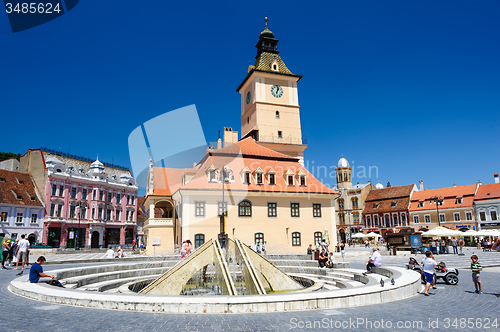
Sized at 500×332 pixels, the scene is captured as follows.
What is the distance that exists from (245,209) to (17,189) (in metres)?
36.1

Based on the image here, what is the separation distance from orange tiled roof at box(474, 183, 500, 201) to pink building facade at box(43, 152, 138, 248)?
6105 cm

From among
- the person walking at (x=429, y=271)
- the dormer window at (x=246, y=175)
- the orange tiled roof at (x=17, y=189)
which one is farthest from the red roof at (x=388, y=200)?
the orange tiled roof at (x=17, y=189)

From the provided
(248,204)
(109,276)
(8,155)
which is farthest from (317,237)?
(8,155)

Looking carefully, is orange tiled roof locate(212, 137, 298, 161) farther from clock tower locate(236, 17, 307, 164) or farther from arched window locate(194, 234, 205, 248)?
arched window locate(194, 234, 205, 248)

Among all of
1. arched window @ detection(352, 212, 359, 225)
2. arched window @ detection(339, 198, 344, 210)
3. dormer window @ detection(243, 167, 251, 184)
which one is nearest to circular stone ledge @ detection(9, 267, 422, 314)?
dormer window @ detection(243, 167, 251, 184)

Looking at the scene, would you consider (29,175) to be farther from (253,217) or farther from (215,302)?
(215,302)

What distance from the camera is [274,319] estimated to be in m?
7.98

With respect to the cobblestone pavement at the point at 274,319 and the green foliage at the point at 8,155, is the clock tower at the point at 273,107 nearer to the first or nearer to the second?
the cobblestone pavement at the point at 274,319

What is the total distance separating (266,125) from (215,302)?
40987 mm

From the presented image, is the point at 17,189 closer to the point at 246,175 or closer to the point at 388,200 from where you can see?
the point at 246,175

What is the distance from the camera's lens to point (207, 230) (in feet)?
108

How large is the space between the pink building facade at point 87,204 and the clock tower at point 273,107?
87.4 ft

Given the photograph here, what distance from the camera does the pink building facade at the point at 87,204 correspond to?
52.2 metres

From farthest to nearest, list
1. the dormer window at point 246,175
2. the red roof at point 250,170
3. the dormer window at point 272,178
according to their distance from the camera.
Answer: the dormer window at point 272,178, the dormer window at point 246,175, the red roof at point 250,170
